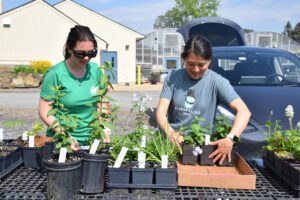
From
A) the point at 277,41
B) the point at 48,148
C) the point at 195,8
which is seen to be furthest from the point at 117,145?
the point at 195,8

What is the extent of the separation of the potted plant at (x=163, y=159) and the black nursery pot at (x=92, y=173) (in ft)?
0.84

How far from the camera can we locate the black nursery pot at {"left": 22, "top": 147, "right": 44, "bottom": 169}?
2.19 meters

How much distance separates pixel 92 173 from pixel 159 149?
38 centimetres

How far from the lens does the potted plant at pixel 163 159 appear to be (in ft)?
5.67

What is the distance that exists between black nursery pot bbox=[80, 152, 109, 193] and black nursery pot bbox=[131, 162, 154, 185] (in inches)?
6.3

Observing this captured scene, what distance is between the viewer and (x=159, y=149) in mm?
1922

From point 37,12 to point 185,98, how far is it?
72.2 ft

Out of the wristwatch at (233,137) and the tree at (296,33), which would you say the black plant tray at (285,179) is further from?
the tree at (296,33)

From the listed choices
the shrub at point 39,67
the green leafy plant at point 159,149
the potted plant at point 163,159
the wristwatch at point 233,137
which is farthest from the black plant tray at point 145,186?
the shrub at point 39,67

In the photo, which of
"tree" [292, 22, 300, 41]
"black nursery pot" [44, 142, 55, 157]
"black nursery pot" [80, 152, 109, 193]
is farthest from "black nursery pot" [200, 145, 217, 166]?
"tree" [292, 22, 300, 41]

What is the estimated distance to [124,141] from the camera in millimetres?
2000

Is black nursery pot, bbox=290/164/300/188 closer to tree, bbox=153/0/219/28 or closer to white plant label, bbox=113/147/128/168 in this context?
white plant label, bbox=113/147/128/168

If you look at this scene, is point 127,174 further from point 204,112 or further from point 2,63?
point 2,63

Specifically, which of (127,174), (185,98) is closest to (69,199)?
(127,174)
